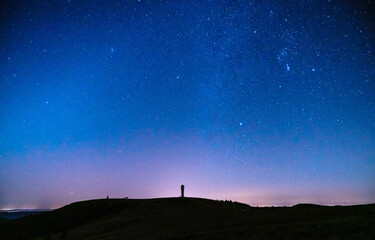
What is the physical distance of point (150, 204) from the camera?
31.2 m

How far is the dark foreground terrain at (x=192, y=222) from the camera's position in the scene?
42.7ft

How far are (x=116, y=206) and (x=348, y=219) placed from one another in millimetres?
24102

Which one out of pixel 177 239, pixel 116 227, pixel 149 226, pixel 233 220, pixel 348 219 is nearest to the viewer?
pixel 348 219

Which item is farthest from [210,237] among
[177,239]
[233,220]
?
[233,220]

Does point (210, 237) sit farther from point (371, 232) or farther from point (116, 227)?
point (116, 227)

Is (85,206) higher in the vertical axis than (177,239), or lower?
higher

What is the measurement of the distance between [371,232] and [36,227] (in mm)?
31109

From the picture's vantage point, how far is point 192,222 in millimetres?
20125

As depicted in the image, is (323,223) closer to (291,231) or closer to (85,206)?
(291,231)

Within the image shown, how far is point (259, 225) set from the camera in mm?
15953

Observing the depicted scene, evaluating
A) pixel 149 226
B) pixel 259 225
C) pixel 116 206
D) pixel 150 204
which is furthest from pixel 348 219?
pixel 116 206

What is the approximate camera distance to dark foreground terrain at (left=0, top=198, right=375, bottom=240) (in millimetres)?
13010

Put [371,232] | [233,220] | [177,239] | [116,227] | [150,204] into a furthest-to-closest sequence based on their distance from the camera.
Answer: [150,204], [116,227], [233,220], [177,239], [371,232]

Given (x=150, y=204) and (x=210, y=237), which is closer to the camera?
(x=210, y=237)
